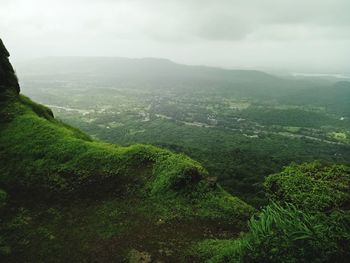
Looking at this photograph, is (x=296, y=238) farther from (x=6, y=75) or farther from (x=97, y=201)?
(x=6, y=75)

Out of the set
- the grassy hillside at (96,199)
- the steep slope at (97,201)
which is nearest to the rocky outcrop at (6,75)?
the steep slope at (97,201)

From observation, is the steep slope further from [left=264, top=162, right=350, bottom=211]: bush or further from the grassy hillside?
[left=264, top=162, right=350, bottom=211]: bush

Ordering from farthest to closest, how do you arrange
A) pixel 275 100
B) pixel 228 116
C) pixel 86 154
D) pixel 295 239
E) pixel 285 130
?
1. pixel 275 100
2. pixel 228 116
3. pixel 285 130
4. pixel 86 154
5. pixel 295 239

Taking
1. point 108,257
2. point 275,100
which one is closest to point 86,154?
point 108,257

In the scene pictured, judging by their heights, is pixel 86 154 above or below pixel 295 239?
below

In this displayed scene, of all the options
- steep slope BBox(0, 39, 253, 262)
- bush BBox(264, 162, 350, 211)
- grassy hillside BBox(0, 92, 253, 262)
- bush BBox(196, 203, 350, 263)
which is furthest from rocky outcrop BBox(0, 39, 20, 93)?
bush BBox(196, 203, 350, 263)

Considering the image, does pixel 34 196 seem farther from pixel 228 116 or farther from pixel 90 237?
pixel 228 116

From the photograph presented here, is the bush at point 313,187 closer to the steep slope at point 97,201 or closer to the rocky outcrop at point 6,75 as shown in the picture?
the steep slope at point 97,201
